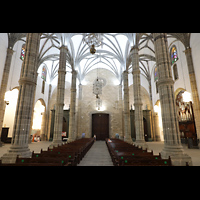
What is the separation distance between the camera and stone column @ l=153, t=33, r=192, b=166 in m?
5.67

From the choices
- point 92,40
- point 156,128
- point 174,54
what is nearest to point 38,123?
point 92,40

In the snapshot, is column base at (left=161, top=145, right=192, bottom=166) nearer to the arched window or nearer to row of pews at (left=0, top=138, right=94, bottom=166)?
row of pews at (left=0, top=138, right=94, bottom=166)

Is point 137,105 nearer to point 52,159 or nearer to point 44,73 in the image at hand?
point 52,159

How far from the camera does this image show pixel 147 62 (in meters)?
22.4

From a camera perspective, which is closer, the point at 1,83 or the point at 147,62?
the point at 1,83

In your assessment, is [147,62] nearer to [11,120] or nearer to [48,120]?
[48,120]

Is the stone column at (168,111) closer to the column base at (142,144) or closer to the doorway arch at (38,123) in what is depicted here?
the column base at (142,144)

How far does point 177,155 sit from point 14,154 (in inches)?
282

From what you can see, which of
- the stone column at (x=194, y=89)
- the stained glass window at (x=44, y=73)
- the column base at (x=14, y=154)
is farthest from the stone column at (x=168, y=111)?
the stained glass window at (x=44, y=73)

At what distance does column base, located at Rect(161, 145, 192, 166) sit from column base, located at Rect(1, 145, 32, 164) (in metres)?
6.45

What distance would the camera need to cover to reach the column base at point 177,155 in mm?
5480
